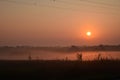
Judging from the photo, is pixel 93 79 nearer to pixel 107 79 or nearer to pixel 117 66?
pixel 107 79

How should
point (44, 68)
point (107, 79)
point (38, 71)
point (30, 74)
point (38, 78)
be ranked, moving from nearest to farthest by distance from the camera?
point (107, 79) < point (38, 78) < point (30, 74) < point (38, 71) < point (44, 68)

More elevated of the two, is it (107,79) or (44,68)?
(44,68)

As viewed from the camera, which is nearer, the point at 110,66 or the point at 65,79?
the point at 65,79

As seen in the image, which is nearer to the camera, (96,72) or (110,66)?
(96,72)

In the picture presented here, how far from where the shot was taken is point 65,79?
96.4ft

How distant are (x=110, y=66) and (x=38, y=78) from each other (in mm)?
11404

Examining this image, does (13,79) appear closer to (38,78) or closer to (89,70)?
(38,78)

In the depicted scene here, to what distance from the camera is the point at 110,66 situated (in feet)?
125

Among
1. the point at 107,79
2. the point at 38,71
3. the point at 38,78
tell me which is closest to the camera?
the point at 107,79

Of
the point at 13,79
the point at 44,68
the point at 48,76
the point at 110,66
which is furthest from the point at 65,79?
the point at 110,66

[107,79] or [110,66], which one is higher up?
[110,66]

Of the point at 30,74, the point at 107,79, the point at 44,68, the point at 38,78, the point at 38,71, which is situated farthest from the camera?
the point at 44,68

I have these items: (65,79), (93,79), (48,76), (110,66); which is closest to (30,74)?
(48,76)

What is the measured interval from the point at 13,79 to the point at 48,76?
11.8 feet
